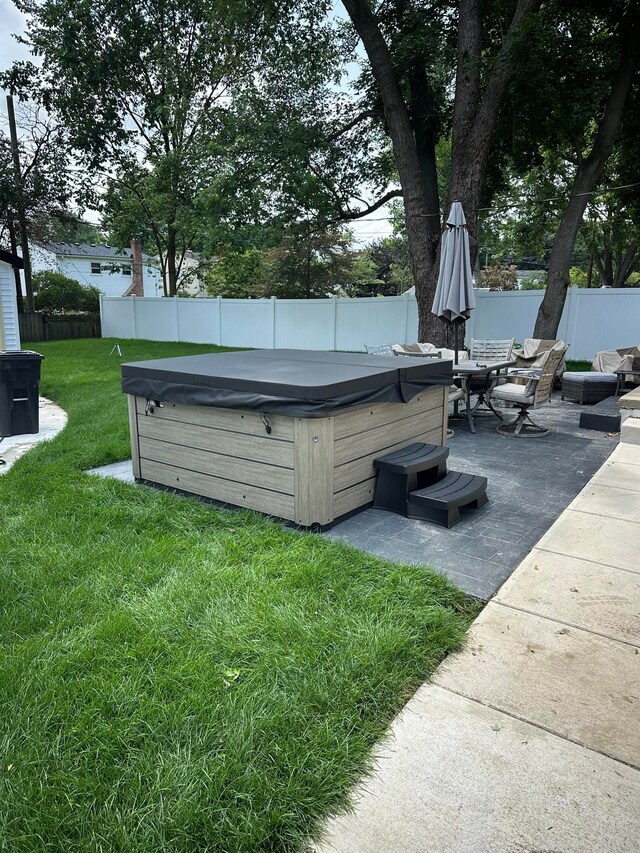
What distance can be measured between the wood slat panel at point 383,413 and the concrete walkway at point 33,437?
299cm

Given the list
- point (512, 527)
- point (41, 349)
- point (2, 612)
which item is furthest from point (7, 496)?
point (41, 349)

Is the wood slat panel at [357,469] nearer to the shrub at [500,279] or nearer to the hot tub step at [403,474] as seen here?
the hot tub step at [403,474]

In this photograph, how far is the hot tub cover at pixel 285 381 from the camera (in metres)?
3.23

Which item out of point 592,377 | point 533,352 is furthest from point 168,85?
point 592,377

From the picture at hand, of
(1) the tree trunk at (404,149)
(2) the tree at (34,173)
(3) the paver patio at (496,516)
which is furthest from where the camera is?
(2) the tree at (34,173)

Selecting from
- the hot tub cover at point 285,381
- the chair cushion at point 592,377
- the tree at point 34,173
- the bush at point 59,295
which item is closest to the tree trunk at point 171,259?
the bush at point 59,295

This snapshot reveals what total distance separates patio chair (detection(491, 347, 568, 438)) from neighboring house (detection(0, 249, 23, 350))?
341 inches

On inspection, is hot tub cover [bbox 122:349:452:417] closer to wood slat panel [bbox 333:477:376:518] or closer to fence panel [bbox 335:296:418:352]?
wood slat panel [bbox 333:477:376:518]

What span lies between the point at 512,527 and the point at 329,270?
20740 mm

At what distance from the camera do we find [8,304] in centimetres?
1050

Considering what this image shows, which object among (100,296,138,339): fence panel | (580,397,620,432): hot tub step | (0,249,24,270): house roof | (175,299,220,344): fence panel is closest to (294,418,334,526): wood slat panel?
(580,397,620,432): hot tub step

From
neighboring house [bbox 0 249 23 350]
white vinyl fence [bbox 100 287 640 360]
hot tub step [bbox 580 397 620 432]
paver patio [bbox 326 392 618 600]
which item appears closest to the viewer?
paver patio [bbox 326 392 618 600]

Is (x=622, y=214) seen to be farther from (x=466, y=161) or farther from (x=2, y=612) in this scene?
(x=2, y=612)

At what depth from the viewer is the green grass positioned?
1.45 m
